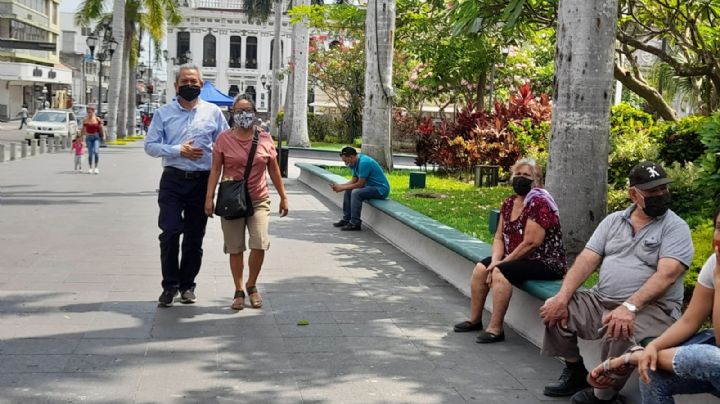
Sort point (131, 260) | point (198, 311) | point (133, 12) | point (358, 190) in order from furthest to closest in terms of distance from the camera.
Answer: point (133, 12), point (358, 190), point (131, 260), point (198, 311)

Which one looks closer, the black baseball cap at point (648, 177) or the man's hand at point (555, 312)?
the black baseball cap at point (648, 177)

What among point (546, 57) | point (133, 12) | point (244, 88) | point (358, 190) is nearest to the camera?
point (358, 190)

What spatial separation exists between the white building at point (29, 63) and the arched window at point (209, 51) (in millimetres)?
13331

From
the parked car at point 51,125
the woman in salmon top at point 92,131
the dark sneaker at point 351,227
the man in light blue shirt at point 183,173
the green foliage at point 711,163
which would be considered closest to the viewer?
the man in light blue shirt at point 183,173

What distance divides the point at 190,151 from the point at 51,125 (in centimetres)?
3582

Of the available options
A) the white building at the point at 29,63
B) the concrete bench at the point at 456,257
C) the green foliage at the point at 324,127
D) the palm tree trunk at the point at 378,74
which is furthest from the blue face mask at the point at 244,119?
the white building at the point at 29,63

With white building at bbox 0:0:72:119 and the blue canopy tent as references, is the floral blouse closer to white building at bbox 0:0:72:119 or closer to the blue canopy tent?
the blue canopy tent

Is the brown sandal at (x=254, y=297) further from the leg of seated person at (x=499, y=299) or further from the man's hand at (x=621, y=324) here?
the man's hand at (x=621, y=324)

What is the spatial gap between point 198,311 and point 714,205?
4.51m

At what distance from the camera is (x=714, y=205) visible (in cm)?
809

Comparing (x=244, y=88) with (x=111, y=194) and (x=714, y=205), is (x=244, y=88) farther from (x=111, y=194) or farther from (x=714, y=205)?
(x=714, y=205)

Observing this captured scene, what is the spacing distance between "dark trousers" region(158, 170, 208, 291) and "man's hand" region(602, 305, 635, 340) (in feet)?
12.2

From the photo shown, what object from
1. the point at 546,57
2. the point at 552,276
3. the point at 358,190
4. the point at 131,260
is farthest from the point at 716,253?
the point at 546,57

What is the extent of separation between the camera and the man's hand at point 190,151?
7348 millimetres
